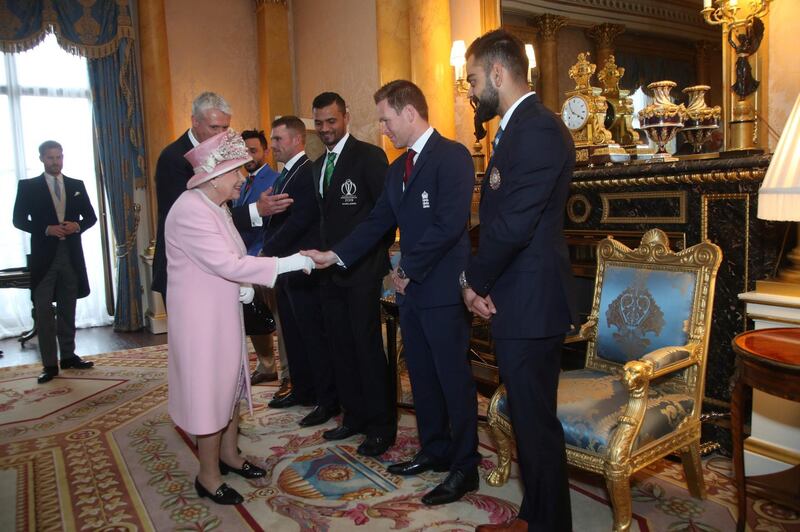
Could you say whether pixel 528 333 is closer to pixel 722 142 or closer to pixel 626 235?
pixel 626 235

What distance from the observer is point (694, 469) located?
8.18 ft

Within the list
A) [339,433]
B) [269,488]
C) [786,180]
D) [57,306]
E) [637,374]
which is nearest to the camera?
[786,180]

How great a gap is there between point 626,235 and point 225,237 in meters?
2.08

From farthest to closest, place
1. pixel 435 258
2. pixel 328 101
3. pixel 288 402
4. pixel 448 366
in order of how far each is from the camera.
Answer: pixel 288 402, pixel 328 101, pixel 448 366, pixel 435 258

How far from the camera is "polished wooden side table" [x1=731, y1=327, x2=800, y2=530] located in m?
1.88

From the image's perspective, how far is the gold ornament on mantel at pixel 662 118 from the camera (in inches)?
129

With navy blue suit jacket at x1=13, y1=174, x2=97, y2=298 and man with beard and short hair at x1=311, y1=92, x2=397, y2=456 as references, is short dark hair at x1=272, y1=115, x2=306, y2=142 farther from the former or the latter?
navy blue suit jacket at x1=13, y1=174, x2=97, y2=298

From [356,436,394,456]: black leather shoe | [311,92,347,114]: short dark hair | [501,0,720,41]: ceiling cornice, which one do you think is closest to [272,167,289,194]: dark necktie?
[311,92,347,114]: short dark hair

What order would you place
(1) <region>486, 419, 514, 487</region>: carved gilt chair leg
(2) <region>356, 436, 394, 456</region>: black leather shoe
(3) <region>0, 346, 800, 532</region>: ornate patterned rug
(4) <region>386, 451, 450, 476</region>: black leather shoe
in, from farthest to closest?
(2) <region>356, 436, 394, 456</region>: black leather shoe < (4) <region>386, 451, 450, 476</region>: black leather shoe < (1) <region>486, 419, 514, 487</region>: carved gilt chair leg < (3) <region>0, 346, 800, 532</region>: ornate patterned rug

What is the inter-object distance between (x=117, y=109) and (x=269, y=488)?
5489 millimetres

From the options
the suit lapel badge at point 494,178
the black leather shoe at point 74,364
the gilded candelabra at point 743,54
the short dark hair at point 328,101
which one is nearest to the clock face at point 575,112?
the gilded candelabra at point 743,54

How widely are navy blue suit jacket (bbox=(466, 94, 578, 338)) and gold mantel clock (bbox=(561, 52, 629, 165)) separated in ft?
5.78

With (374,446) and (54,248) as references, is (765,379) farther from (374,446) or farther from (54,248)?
(54,248)

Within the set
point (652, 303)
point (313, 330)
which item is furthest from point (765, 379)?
point (313, 330)
